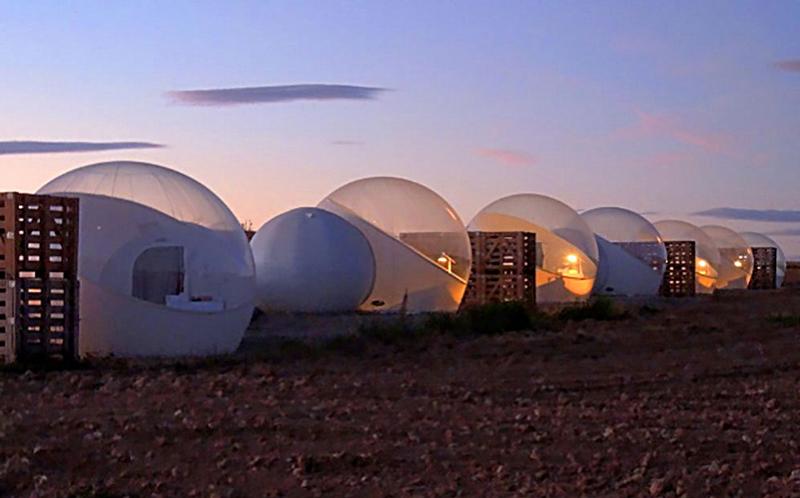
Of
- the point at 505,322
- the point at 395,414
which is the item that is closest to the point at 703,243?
the point at 505,322

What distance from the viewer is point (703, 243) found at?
46.8 metres

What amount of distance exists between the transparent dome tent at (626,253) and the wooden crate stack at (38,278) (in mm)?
25864

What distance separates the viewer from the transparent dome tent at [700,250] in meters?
45.0

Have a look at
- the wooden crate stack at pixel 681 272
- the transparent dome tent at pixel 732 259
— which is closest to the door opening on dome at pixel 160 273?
the wooden crate stack at pixel 681 272

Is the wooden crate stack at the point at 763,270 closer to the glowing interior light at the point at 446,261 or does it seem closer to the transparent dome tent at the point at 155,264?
the glowing interior light at the point at 446,261

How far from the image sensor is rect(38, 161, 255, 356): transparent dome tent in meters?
13.6

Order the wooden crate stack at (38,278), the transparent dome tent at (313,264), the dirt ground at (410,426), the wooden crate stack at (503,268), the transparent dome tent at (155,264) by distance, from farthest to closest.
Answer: the wooden crate stack at (503,268)
the transparent dome tent at (313,264)
the transparent dome tent at (155,264)
the wooden crate stack at (38,278)
the dirt ground at (410,426)

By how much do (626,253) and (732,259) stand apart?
15.3 m

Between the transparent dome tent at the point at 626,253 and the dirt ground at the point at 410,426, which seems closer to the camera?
the dirt ground at the point at 410,426

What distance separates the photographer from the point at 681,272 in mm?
41625

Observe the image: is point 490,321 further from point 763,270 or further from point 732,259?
point 763,270

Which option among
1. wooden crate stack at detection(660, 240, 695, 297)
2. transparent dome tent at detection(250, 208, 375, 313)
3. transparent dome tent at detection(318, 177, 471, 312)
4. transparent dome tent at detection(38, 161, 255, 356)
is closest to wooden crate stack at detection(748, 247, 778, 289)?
wooden crate stack at detection(660, 240, 695, 297)

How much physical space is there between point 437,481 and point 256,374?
5.81 metres

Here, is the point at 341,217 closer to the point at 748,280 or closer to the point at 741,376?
the point at 741,376
